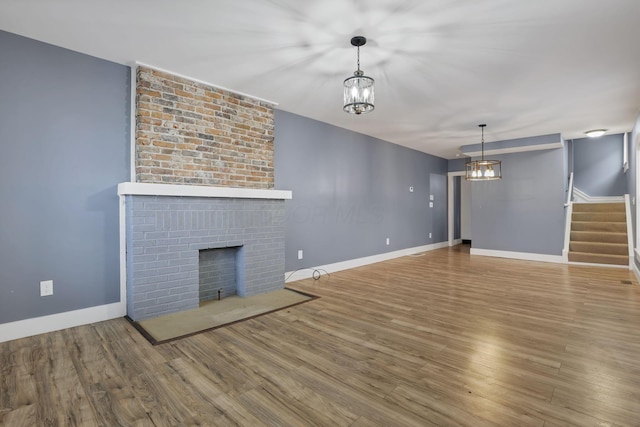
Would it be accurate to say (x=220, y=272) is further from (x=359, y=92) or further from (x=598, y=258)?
(x=598, y=258)

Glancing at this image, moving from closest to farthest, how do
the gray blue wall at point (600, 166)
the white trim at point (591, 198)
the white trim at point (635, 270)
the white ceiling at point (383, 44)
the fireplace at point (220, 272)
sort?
1. the white ceiling at point (383, 44)
2. the fireplace at point (220, 272)
3. the white trim at point (635, 270)
4. the gray blue wall at point (600, 166)
5. the white trim at point (591, 198)

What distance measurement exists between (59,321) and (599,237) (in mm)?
8470

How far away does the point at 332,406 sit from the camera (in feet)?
5.61

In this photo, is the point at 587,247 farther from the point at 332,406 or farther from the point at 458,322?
the point at 332,406

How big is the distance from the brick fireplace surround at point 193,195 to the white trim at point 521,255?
16.7 ft

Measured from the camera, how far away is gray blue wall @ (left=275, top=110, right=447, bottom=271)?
463cm

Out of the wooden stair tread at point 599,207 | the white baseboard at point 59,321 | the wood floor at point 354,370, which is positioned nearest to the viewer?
the wood floor at point 354,370

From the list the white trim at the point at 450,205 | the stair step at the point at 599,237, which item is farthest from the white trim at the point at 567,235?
the white trim at the point at 450,205

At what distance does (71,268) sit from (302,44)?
9.48 feet

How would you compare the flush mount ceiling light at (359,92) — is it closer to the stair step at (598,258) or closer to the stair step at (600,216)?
the stair step at (598,258)

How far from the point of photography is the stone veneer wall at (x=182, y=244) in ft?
9.74

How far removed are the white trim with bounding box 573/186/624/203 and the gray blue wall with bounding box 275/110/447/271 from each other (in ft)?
11.3

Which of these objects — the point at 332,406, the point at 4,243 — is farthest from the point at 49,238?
the point at 332,406

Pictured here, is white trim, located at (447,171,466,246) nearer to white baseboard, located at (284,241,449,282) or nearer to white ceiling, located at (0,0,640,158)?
white baseboard, located at (284,241,449,282)
